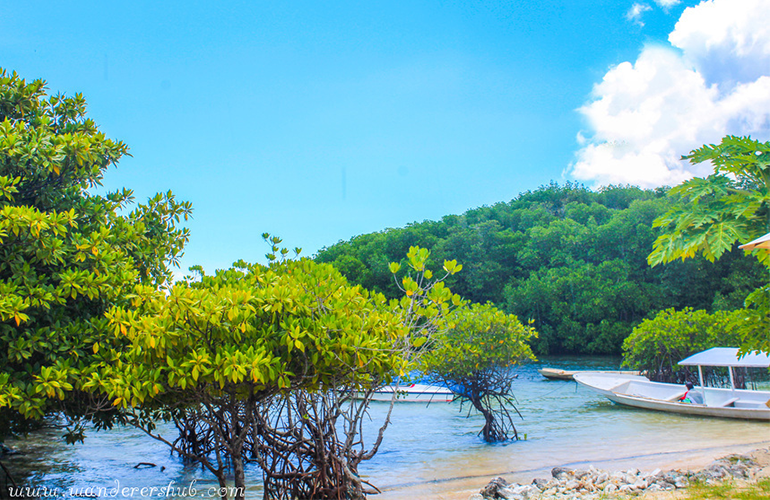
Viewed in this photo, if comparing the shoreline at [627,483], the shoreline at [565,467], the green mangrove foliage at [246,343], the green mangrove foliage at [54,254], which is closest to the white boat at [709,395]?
the shoreline at [565,467]

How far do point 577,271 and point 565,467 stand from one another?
36427mm

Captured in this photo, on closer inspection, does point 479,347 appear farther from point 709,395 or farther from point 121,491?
point 709,395

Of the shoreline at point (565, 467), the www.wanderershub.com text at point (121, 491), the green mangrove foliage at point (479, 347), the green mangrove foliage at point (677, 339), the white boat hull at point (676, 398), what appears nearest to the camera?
the www.wanderershub.com text at point (121, 491)

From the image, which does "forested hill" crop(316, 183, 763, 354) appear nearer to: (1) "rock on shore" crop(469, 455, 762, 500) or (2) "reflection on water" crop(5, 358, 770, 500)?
(2) "reflection on water" crop(5, 358, 770, 500)

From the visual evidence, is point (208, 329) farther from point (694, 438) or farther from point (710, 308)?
point (710, 308)

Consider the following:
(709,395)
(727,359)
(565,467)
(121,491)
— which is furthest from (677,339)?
(121,491)

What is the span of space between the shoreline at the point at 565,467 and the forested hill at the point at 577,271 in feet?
71.9

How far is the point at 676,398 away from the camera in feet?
58.4

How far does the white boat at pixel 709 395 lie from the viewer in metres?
15.6

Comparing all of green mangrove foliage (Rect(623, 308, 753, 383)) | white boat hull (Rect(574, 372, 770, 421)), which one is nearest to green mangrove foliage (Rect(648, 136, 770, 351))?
white boat hull (Rect(574, 372, 770, 421))

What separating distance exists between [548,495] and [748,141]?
671 cm

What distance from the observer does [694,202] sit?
28.1 ft

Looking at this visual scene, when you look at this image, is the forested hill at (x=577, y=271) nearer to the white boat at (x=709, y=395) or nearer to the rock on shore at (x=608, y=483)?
the white boat at (x=709, y=395)

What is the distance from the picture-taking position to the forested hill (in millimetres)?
40656
